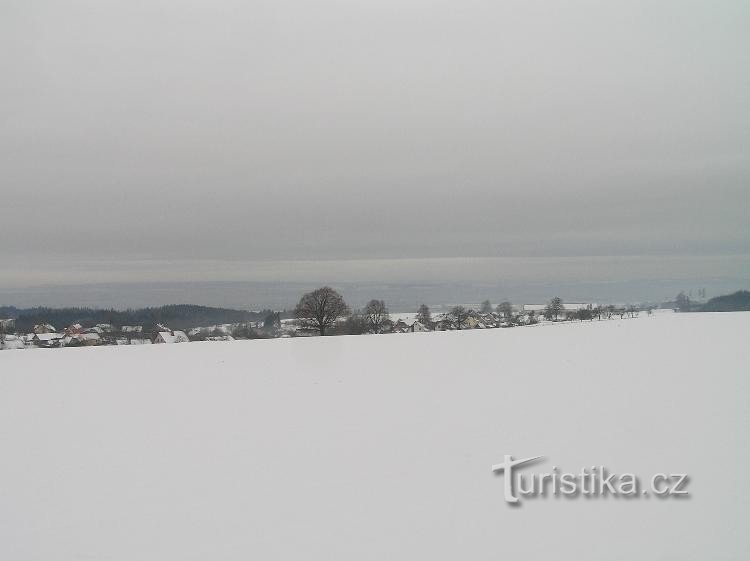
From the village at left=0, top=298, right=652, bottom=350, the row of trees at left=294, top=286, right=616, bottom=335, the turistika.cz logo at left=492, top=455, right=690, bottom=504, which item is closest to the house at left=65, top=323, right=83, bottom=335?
the village at left=0, top=298, right=652, bottom=350

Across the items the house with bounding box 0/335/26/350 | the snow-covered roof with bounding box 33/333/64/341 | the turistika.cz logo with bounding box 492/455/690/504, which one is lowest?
the turistika.cz logo with bounding box 492/455/690/504

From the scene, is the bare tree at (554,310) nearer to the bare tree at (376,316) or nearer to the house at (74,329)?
the bare tree at (376,316)

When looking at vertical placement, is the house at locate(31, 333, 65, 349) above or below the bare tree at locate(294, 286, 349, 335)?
below

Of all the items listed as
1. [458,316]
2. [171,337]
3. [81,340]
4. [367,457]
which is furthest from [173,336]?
[367,457]

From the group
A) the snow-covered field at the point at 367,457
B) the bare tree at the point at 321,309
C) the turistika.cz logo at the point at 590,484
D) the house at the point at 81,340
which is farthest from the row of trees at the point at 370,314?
the turistika.cz logo at the point at 590,484

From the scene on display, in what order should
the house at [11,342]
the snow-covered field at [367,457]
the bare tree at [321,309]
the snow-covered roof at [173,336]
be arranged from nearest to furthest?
the snow-covered field at [367,457]
the house at [11,342]
the snow-covered roof at [173,336]
the bare tree at [321,309]

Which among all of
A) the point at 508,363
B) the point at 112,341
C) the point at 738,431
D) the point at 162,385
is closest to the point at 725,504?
the point at 738,431

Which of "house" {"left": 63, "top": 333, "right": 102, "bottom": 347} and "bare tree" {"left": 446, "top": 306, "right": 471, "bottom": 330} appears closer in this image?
"house" {"left": 63, "top": 333, "right": 102, "bottom": 347}

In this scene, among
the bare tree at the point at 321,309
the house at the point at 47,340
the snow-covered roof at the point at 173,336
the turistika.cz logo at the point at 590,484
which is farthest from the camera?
the bare tree at the point at 321,309

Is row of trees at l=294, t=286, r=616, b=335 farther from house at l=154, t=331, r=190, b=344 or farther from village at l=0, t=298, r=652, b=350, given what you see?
house at l=154, t=331, r=190, b=344
